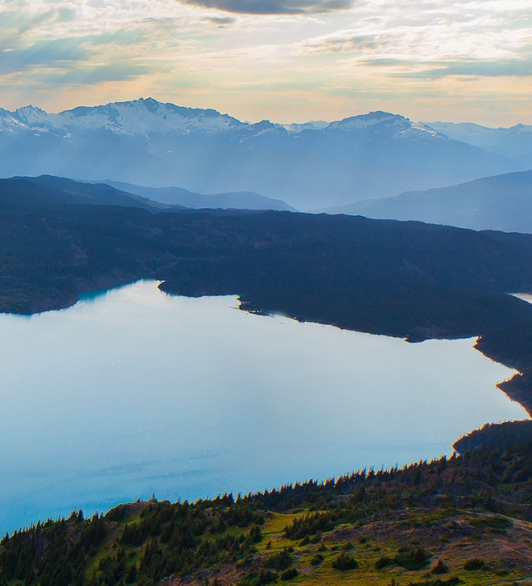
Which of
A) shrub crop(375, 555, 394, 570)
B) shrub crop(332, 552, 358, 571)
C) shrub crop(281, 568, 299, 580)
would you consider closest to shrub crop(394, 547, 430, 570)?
shrub crop(375, 555, 394, 570)

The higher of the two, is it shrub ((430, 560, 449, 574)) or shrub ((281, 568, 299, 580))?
shrub ((281, 568, 299, 580))

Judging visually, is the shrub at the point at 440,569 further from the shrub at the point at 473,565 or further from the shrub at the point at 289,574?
the shrub at the point at 289,574

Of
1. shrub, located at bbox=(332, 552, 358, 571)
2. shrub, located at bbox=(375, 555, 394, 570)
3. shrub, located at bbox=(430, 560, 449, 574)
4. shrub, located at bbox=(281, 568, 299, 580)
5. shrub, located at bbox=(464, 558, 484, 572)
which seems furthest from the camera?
shrub, located at bbox=(281, 568, 299, 580)

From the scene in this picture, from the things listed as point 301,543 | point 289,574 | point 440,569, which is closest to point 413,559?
Answer: point 440,569

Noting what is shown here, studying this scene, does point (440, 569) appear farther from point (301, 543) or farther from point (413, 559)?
point (301, 543)

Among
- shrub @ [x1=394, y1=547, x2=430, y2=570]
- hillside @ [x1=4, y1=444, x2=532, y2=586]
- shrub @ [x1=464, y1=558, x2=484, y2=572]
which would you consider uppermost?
hillside @ [x1=4, y1=444, x2=532, y2=586]

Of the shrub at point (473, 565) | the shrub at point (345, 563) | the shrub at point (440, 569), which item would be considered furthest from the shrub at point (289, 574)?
the shrub at point (473, 565)

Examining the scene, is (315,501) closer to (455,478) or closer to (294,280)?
(455,478)

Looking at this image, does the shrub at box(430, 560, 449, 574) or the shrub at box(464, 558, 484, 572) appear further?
the shrub at box(430, 560, 449, 574)

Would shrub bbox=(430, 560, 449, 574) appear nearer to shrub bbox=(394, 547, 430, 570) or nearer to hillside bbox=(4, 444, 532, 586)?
hillside bbox=(4, 444, 532, 586)
